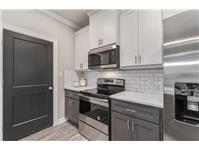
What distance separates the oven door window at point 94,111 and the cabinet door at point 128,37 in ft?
2.73

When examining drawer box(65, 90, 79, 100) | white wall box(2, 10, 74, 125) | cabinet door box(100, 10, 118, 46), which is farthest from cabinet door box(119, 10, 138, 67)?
white wall box(2, 10, 74, 125)

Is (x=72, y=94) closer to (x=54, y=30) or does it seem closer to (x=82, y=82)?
(x=82, y=82)

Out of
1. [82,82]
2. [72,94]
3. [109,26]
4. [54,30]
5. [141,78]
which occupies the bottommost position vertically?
[72,94]

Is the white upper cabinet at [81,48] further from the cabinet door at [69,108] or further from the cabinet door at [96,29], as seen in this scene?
the cabinet door at [69,108]

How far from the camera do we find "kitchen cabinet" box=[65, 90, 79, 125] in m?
2.37

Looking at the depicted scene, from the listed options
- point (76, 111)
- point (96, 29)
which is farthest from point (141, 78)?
point (76, 111)

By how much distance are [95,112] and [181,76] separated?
142cm

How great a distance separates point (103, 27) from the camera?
2094mm

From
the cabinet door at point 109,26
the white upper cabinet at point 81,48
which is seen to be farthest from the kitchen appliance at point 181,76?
the white upper cabinet at point 81,48

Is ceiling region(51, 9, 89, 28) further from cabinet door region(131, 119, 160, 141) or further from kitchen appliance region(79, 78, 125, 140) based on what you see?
cabinet door region(131, 119, 160, 141)

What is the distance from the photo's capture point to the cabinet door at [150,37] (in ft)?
4.77

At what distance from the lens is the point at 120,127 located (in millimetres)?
1511

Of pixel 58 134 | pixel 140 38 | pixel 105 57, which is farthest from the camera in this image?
pixel 58 134
